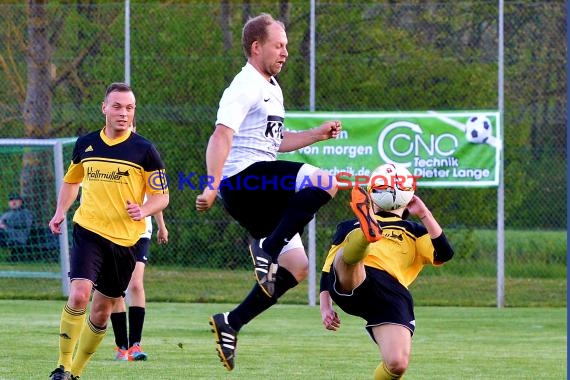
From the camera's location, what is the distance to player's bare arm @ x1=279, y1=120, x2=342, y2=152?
291 inches

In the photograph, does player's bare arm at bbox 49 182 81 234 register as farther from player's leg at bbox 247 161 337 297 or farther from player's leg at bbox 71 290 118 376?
player's leg at bbox 247 161 337 297

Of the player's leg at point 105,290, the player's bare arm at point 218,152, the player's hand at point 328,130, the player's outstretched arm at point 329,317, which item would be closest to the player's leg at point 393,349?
the player's outstretched arm at point 329,317

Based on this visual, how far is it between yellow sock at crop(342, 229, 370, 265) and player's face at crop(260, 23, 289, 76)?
3.74ft

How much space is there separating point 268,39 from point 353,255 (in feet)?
4.63

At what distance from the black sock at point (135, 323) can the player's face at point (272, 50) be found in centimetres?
325

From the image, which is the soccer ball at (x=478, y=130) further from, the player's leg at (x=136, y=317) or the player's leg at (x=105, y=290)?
the player's leg at (x=105, y=290)

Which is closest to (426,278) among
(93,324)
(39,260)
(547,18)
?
(547,18)

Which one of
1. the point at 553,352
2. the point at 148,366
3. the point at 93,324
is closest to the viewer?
the point at 93,324

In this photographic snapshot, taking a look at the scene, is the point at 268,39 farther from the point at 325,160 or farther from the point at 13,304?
the point at 13,304

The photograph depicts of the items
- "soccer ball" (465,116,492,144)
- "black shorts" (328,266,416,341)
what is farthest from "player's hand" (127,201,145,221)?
"soccer ball" (465,116,492,144)

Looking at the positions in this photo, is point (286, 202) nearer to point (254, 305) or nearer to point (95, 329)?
point (254, 305)

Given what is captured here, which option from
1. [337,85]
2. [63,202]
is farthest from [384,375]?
[337,85]

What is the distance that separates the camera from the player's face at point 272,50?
7098 mm

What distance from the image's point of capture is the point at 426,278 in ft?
53.3
